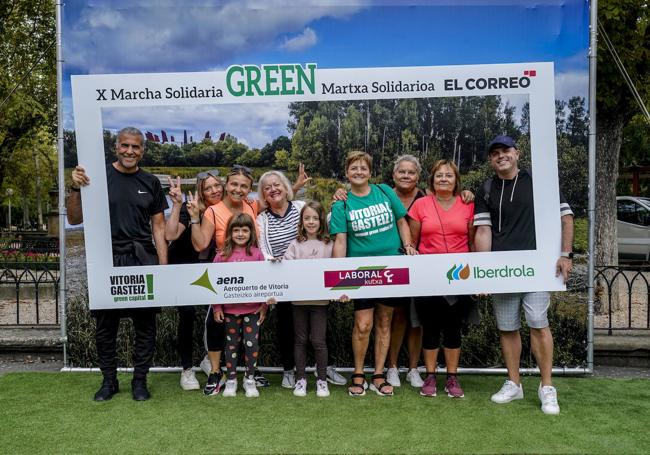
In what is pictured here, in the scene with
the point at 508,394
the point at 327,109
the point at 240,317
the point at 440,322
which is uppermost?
the point at 327,109

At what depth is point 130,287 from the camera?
16.6ft

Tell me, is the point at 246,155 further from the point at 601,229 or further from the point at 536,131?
the point at 601,229

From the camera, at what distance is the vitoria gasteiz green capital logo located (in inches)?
193

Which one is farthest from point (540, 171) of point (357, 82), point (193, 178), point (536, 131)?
point (193, 178)

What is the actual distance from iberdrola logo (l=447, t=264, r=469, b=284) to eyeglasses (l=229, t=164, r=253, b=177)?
76.8 inches

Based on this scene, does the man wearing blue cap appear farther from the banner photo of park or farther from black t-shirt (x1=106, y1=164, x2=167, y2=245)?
black t-shirt (x1=106, y1=164, x2=167, y2=245)

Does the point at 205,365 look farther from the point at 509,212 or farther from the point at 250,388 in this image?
the point at 509,212

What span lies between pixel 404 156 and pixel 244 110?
4.86 ft

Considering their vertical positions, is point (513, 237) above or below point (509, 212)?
below

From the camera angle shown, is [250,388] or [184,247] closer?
[250,388]

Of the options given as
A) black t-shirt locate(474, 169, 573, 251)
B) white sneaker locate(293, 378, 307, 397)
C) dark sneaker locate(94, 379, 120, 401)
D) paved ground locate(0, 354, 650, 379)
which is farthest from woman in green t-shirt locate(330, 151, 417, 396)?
paved ground locate(0, 354, 650, 379)

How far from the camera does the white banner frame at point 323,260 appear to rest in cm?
494

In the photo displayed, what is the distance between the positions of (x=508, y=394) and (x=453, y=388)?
0.45 m

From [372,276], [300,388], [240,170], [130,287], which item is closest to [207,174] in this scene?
[240,170]
